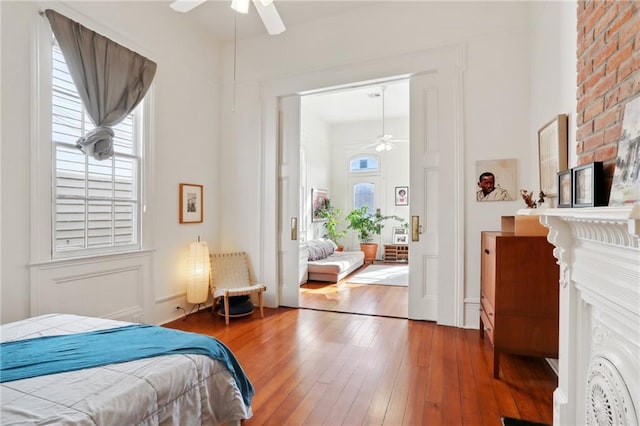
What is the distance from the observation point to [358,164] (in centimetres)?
895

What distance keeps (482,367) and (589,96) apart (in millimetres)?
2073

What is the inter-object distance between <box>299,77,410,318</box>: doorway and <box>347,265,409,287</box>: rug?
0.06 ft

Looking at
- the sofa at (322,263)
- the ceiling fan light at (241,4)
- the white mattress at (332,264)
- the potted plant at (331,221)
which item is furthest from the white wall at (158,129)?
the potted plant at (331,221)

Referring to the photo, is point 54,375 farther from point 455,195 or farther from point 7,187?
point 455,195

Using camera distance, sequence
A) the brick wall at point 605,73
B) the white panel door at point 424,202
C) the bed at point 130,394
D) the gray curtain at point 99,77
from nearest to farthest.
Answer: the bed at point 130,394 → the brick wall at point 605,73 → the gray curtain at point 99,77 → the white panel door at point 424,202

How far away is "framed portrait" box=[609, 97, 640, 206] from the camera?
1.30 m

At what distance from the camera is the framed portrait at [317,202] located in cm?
812

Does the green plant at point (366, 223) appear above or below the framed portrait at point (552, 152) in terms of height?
below

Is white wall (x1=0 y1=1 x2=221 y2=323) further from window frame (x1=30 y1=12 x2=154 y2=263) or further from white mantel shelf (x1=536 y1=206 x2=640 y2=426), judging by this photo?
white mantel shelf (x1=536 y1=206 x2=640 y2=426)

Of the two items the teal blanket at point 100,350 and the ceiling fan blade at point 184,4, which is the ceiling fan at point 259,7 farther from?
the teal blanket at point 100,350

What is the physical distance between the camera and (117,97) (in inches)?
122

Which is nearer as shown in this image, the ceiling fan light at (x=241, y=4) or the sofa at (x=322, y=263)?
the ceiling fan light at (x=241, y=4)

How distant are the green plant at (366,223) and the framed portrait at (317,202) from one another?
0.77 metres

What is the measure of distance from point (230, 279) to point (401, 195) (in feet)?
18.2
